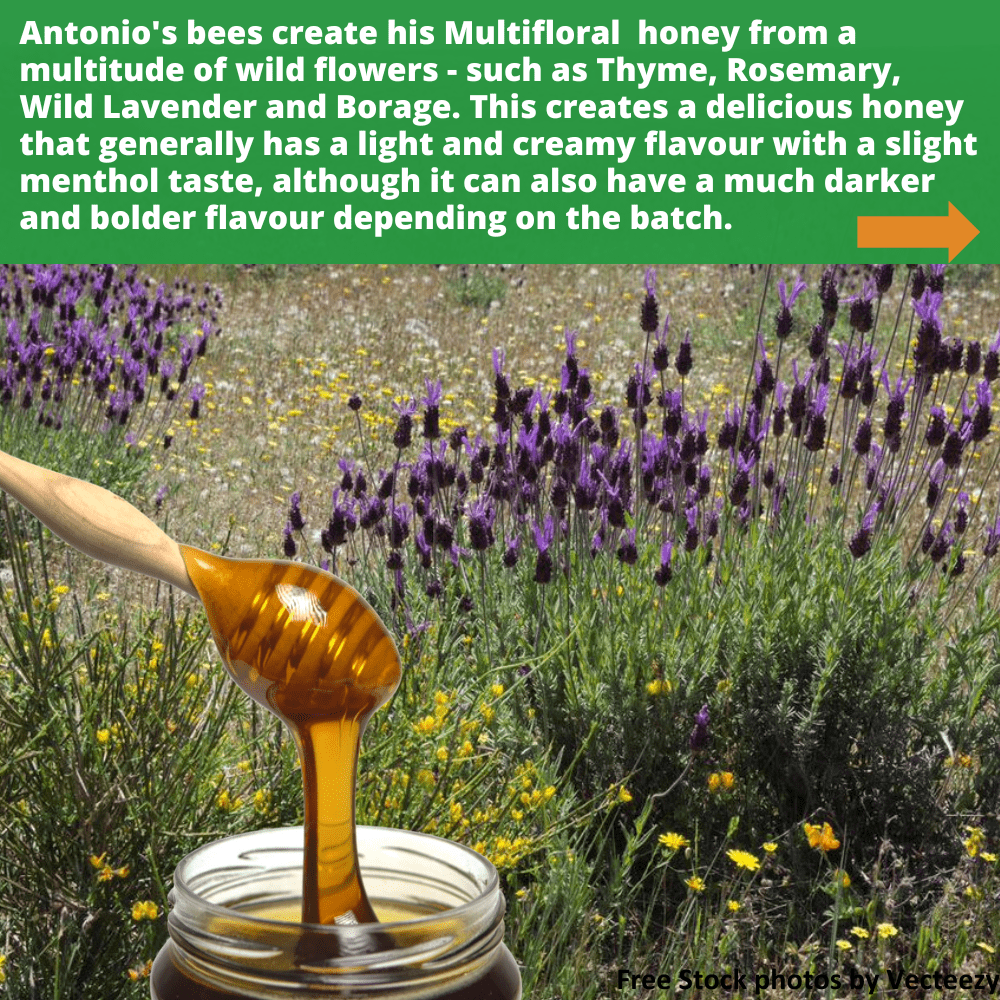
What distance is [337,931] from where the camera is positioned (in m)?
1.12

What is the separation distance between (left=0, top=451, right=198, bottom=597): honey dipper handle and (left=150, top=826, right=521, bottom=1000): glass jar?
0.28 m

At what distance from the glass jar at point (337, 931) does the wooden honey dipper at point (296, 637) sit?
0.27ft

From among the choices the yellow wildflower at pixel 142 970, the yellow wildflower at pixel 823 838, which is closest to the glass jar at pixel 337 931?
the yellow wildflower at pixel 142 970

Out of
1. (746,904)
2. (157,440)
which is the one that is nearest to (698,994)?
(746,904)

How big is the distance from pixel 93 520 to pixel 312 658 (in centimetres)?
25

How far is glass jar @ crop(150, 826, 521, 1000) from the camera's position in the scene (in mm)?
1110

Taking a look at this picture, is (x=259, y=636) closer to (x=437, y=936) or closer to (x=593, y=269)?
(x=437, y=936)

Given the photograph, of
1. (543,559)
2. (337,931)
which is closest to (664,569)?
(543,559)

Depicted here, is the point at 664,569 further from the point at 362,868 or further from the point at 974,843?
the point at 362,868

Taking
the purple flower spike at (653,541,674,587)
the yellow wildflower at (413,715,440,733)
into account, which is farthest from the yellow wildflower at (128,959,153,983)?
the purple flower spike at (653,541,674,587)

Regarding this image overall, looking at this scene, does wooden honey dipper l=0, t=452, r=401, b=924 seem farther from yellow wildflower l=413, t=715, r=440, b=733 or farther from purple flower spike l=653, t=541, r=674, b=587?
purple flower spike l=653, t=541, r=674, b=587

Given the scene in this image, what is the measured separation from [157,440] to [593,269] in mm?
5418

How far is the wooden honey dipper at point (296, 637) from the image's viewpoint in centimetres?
128

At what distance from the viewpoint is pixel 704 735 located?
2.77 m
